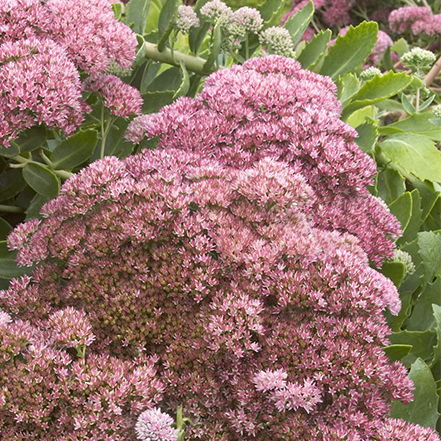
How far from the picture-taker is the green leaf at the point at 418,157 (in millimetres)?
1230

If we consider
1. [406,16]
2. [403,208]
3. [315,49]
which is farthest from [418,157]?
[406,16]

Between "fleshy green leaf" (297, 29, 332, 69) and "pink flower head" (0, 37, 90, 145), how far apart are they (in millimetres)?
593

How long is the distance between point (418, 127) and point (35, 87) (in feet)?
2.89

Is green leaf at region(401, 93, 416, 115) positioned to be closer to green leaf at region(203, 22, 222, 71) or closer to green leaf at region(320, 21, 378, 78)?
green leaf at region(320, 21, 378, 78)

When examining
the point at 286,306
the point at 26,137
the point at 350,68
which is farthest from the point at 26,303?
the point at 350,68

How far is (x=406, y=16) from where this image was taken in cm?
214

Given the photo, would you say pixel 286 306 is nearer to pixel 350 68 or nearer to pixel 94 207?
pixel 94 207

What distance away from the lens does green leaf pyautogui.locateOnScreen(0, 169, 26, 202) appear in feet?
3.53

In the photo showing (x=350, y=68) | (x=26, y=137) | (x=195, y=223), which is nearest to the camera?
(x=195, y=223)

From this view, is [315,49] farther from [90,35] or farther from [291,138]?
[90,35]

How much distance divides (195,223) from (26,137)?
0.32 metres

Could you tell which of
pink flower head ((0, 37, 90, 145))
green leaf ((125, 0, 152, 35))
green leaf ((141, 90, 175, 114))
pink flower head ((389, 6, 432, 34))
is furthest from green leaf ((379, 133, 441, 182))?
pink flower head ((389, 6, 432, 34))

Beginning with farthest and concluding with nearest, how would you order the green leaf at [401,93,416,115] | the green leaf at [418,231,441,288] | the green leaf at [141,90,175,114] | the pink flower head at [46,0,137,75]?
the green leaf at [401,93,416,115], the green leaf at [141,90,175,114], the green leaf at [418,231,441,288], the pink flower head at [46,0,137,75]

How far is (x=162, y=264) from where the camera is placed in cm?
78
